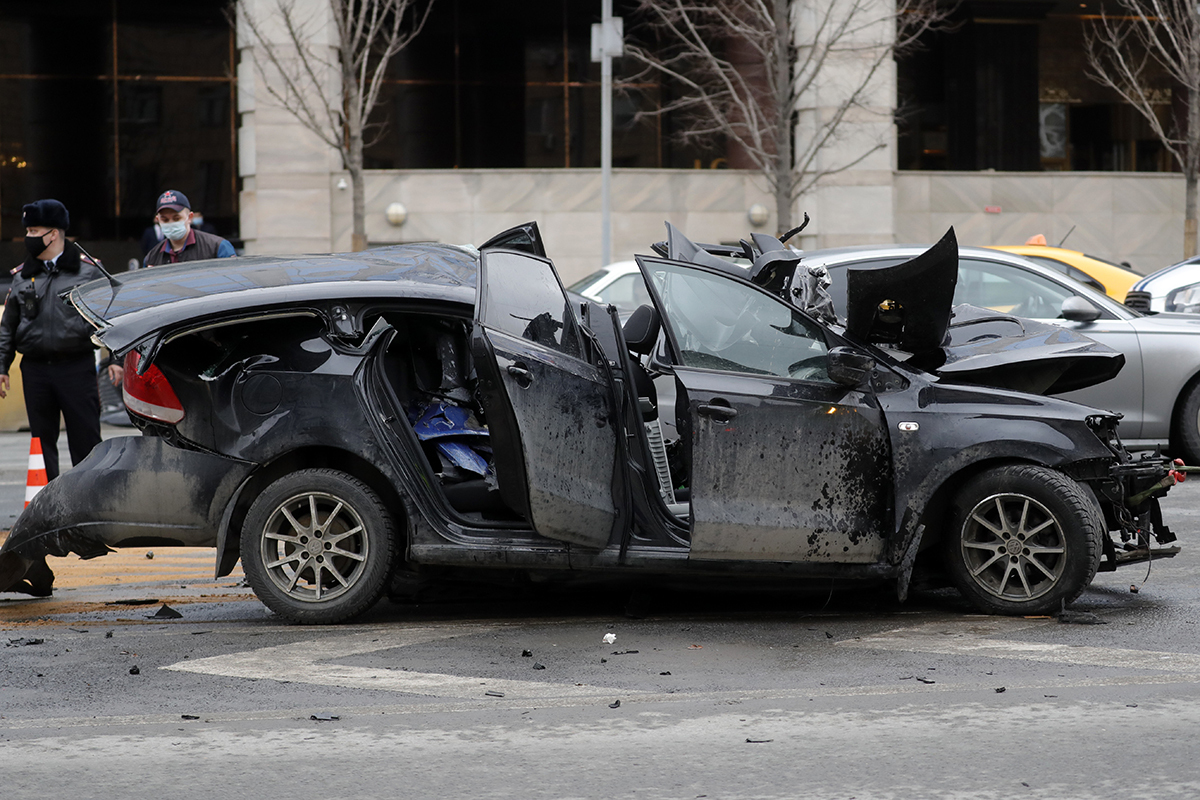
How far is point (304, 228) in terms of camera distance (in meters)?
27.0

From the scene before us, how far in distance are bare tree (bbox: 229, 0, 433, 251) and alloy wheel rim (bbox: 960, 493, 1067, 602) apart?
20.4 m

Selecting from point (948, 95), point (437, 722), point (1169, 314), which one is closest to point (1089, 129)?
point (948, 95)

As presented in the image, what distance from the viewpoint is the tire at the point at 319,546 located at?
6.40 metres

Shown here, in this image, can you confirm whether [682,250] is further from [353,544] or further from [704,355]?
[353,544]

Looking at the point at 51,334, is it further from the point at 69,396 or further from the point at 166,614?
the point at 166,614

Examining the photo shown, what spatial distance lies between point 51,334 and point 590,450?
159 inches

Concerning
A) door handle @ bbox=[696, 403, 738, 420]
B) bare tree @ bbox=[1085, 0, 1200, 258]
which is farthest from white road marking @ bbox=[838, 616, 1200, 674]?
bare tree @ bbox=[1085, 0, 1200, 258]

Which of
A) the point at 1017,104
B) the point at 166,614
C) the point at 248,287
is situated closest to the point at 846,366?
the point at 248,287

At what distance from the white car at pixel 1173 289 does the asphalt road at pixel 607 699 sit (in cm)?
763

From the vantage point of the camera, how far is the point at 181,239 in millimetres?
9781

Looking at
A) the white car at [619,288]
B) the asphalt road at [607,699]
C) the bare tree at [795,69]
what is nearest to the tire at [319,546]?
the asphalt road at [607,699]

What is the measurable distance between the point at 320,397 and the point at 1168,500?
6222mm

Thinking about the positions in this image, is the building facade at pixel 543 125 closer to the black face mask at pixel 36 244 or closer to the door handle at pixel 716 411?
the black face mask at pixel 36 244

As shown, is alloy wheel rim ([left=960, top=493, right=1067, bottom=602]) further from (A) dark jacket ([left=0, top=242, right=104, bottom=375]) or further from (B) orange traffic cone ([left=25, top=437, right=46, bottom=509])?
(B) orange traffic cone ([left=25, top=437, right=46, bottom=509])
